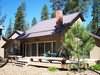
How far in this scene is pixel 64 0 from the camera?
53.5 metres

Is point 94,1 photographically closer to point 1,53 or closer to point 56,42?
point 1,53

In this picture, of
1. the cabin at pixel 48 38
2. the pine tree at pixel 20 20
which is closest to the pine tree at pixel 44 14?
the pine tree at pixel 20 20

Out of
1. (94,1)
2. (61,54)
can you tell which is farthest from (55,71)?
(94,1)

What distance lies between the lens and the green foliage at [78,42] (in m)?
19.3

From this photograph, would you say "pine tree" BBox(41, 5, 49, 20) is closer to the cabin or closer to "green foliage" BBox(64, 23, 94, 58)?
the cabin

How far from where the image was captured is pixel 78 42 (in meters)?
19.4

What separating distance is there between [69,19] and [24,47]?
791 centimetres

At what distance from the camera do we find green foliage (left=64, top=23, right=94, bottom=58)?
63.4 ft

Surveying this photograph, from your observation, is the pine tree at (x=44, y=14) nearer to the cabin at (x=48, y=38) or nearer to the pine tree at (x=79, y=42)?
the cabin at (x=48, y=38)

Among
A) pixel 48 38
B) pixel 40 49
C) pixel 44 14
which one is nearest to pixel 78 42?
pixel 48 38

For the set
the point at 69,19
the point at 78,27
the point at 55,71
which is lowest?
the point at 55,71

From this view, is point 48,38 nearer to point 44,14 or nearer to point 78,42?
point 78,42

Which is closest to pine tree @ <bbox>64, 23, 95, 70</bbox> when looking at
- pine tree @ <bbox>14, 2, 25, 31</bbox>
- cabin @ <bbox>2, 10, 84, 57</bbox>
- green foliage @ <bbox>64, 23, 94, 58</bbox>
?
green foliage @ <bbox>64, 23, 94, 58</bbox>

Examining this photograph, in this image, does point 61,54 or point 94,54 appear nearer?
point 61,54
